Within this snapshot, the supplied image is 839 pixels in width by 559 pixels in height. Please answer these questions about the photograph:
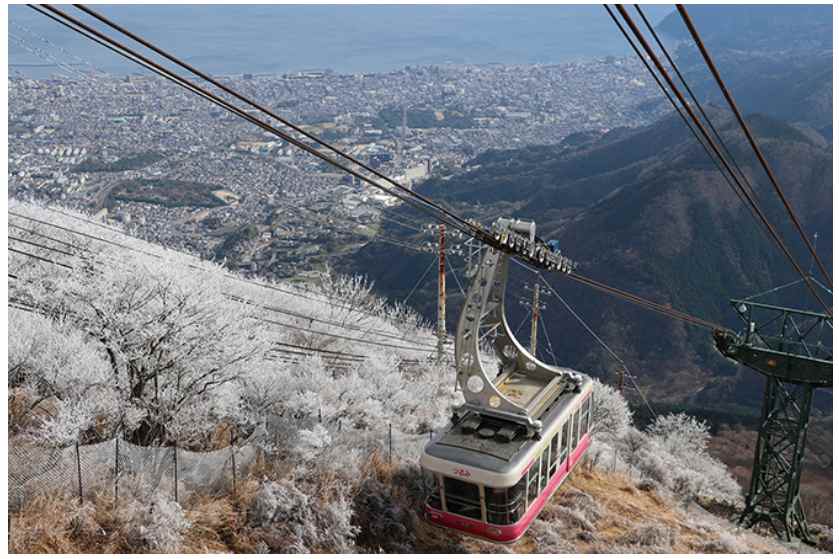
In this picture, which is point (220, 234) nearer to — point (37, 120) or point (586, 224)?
point (586, 224)

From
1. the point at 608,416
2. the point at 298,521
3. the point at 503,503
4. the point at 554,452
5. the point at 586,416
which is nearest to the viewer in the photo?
the point at 503,503

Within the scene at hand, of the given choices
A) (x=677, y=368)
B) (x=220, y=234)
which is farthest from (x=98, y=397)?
(x=220, y=234)

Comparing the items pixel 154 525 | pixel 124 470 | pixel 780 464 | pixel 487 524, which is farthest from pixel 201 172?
pixel 487 524

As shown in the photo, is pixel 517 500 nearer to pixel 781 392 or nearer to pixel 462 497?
pixel 462 497

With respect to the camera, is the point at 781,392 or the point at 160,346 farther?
the point at 781,392

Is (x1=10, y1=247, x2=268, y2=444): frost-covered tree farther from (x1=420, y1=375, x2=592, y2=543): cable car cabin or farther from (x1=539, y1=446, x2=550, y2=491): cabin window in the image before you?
(x1=539, y1=446, x2=550, y2=491): cabin window

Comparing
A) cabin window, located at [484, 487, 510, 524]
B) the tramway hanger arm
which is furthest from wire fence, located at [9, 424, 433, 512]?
cabin window, located at [484, 487, 510, 524]
